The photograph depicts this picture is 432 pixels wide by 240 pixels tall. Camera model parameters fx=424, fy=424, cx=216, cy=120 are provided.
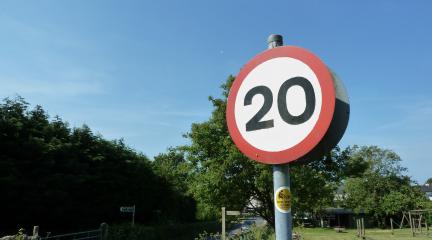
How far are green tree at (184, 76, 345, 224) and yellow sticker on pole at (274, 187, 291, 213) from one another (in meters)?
15.1

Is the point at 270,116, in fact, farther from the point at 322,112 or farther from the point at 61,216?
the point at 61,216

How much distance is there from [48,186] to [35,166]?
44.1 inches

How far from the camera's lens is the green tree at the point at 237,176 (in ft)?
57.1

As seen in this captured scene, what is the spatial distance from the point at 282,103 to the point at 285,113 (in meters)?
0.05

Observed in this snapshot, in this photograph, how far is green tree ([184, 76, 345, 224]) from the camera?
Answer: 17391 millimetres

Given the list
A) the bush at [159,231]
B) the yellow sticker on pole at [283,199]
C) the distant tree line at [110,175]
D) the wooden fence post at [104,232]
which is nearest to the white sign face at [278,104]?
the yellow sticker on pole at [283,199]

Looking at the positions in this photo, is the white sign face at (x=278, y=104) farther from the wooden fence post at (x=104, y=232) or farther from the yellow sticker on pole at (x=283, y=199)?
the wooden fence post at (x=104, y=232)

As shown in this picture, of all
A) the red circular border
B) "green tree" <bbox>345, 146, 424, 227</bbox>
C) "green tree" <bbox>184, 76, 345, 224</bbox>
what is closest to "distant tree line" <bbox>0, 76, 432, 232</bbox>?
"green tree" <bbox>184, 76, 345, 224</bbox>

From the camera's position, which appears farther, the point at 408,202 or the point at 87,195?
the point at 408,202

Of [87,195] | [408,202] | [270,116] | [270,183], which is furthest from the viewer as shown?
[408,202]

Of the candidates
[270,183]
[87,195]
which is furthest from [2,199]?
[270,183]

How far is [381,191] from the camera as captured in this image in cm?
5319

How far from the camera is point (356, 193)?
2101 inches

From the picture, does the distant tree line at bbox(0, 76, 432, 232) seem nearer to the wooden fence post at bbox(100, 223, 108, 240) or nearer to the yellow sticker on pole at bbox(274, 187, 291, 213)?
the wooden fence post at bbox(100, 223, 108, 240)
